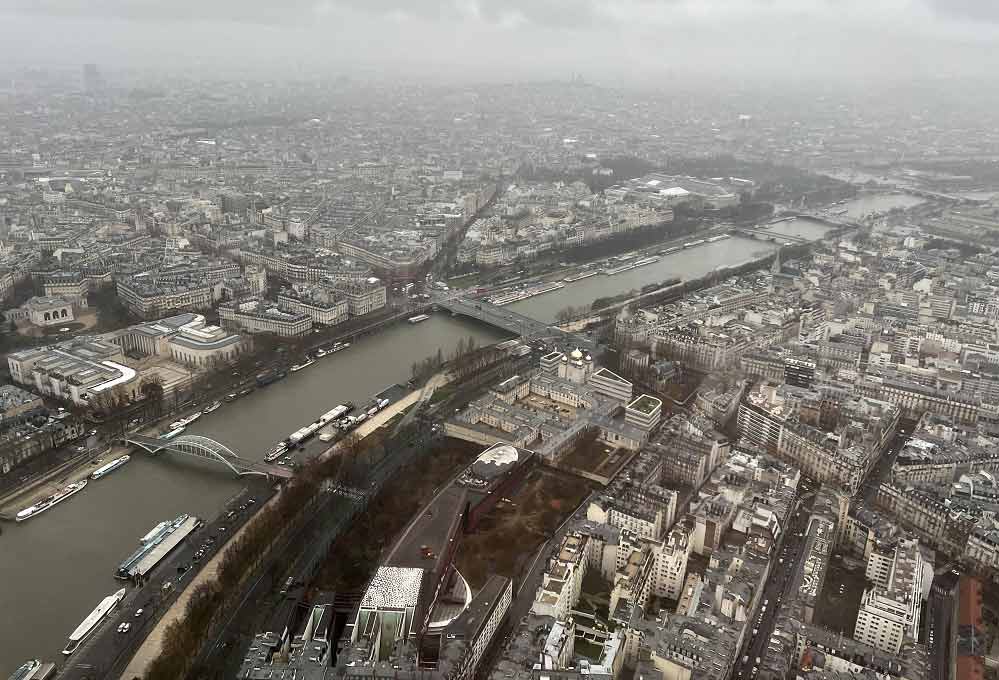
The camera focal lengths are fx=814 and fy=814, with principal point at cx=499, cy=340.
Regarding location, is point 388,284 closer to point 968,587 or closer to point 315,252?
point 315,252

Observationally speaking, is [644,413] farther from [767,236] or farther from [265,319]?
[767,236]

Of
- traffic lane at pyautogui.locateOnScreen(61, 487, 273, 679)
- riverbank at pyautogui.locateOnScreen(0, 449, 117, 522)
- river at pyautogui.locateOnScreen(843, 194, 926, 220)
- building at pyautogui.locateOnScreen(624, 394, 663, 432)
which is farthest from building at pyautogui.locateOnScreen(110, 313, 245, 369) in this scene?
river at pyautogui.locateOnScreen(843, 194, 926, 220)

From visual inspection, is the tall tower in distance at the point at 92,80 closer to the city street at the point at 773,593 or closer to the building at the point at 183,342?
the building at the point at 183,342

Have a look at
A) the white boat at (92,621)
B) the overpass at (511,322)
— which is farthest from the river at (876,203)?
the white boat at (92,621)

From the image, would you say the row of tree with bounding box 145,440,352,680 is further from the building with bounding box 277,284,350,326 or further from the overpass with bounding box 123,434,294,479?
the building with bounding box 277,284,350,326

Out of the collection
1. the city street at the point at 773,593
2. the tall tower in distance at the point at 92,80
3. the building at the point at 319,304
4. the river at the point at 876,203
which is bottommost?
the tall tower in distance at the point at 92,80
